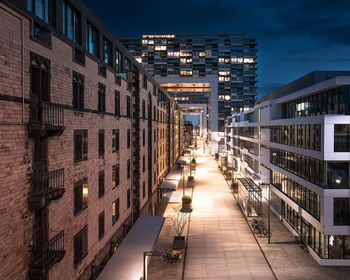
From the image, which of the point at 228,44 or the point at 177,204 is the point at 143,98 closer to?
the point at 177,204

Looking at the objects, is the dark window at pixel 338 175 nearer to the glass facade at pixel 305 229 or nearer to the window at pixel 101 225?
the glass facade at pixel 305 229

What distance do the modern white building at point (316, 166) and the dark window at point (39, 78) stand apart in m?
20.3

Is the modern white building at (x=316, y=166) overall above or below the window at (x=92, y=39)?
below

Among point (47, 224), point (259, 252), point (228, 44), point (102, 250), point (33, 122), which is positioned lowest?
point (259, 252)

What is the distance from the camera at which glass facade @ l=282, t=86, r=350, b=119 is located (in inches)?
860

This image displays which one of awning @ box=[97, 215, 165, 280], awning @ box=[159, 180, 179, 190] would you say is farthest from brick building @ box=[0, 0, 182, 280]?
awning @ box=[159, 180, 179, 190]

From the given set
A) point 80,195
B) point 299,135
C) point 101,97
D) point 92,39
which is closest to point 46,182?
point 80,195

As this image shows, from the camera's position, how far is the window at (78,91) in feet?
46.7

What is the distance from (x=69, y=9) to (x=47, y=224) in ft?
42.7

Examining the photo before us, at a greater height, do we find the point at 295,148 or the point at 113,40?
the point at 113,40

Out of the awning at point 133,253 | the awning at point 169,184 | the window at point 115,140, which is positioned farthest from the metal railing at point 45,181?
the awning at point 169,184

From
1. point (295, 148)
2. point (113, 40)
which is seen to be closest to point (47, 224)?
point (113, 40)

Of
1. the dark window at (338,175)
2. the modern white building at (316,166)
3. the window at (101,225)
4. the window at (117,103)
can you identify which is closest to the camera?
the window at (101,225)

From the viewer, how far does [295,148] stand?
27594 mm
